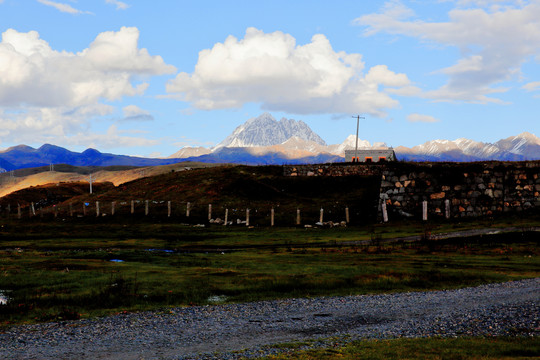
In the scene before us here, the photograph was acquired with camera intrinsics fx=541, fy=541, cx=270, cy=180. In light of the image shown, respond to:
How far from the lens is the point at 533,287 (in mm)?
26000

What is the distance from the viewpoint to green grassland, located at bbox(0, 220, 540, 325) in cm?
2611

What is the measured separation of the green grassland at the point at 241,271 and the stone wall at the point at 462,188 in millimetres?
10585

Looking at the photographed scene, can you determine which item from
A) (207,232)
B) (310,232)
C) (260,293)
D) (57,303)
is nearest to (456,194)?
(310,232)

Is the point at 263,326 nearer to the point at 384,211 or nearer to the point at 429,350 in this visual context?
the point at 429,350

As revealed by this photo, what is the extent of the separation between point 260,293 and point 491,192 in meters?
50.0

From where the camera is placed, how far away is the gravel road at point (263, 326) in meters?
17.1

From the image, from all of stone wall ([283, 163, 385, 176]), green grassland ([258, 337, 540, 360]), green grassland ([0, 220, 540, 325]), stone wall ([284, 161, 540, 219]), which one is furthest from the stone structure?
green grassland ([258, 337, 540, 360])

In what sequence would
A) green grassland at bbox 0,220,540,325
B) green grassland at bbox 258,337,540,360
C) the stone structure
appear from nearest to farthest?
1. green grassland at bbox 258,337,540,360
2. green grassland at bbox 0,220,540,325
3. the stone structure

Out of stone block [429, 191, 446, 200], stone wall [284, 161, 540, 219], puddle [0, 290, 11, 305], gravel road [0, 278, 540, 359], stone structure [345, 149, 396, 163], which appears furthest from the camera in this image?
stone structure [345, 149, 396, 163]

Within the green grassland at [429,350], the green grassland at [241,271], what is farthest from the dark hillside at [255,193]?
the green grassland at [429,350]

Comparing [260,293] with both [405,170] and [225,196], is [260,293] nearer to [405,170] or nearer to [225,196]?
[405,170]

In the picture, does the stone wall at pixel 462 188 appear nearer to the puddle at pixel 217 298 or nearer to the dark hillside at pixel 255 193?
the dark hillside at pixel 255 193

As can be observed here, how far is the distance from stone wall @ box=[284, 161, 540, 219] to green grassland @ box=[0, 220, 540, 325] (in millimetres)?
10585

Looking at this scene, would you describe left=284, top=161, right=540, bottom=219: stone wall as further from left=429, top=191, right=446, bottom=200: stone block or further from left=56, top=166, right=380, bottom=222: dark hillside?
left=56, top=166, right=380, bottom=222: dark hillside
